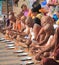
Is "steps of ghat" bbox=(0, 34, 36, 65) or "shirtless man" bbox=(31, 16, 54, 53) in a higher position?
"shirtless man" bbox=(31, 16, 54, 53)

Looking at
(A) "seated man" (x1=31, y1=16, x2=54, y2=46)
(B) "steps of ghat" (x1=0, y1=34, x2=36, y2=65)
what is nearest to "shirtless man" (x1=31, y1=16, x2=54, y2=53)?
(A) "seated man" (x1=31, y1=16, x2=54, y2=46)

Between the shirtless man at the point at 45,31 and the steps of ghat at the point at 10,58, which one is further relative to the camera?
the shirtless man at the point at 45,31

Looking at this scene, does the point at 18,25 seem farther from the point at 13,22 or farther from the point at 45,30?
the point at 45,30

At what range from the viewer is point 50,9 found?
6.74 m

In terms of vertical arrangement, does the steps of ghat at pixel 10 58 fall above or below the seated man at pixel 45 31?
below

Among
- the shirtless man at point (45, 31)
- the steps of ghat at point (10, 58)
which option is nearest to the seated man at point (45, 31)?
the shirtless man at point (45, 31)

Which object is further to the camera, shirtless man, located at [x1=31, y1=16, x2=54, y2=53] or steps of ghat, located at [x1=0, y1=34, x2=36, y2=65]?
shirtless man, located at [x1=31, y1=16, x2=54, y2=53]

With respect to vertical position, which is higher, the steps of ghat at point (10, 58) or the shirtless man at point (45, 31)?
the shirtless man at point (45, 31)

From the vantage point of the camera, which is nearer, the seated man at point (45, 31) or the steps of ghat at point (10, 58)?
the steps of ghat at point (10, 58)

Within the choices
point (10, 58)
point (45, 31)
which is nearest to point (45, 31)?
point (45, 31)

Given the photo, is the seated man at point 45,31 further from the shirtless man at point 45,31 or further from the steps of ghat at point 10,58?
the steps of ghat at point 10,58

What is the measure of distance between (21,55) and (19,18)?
2596mm

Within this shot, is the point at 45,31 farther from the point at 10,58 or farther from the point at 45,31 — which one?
the point at 10,58

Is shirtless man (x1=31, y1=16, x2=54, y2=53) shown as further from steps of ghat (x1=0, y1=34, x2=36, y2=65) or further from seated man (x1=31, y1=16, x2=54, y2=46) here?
steps of ghat (x1=0, y1=34, x2=36, y2=65)
